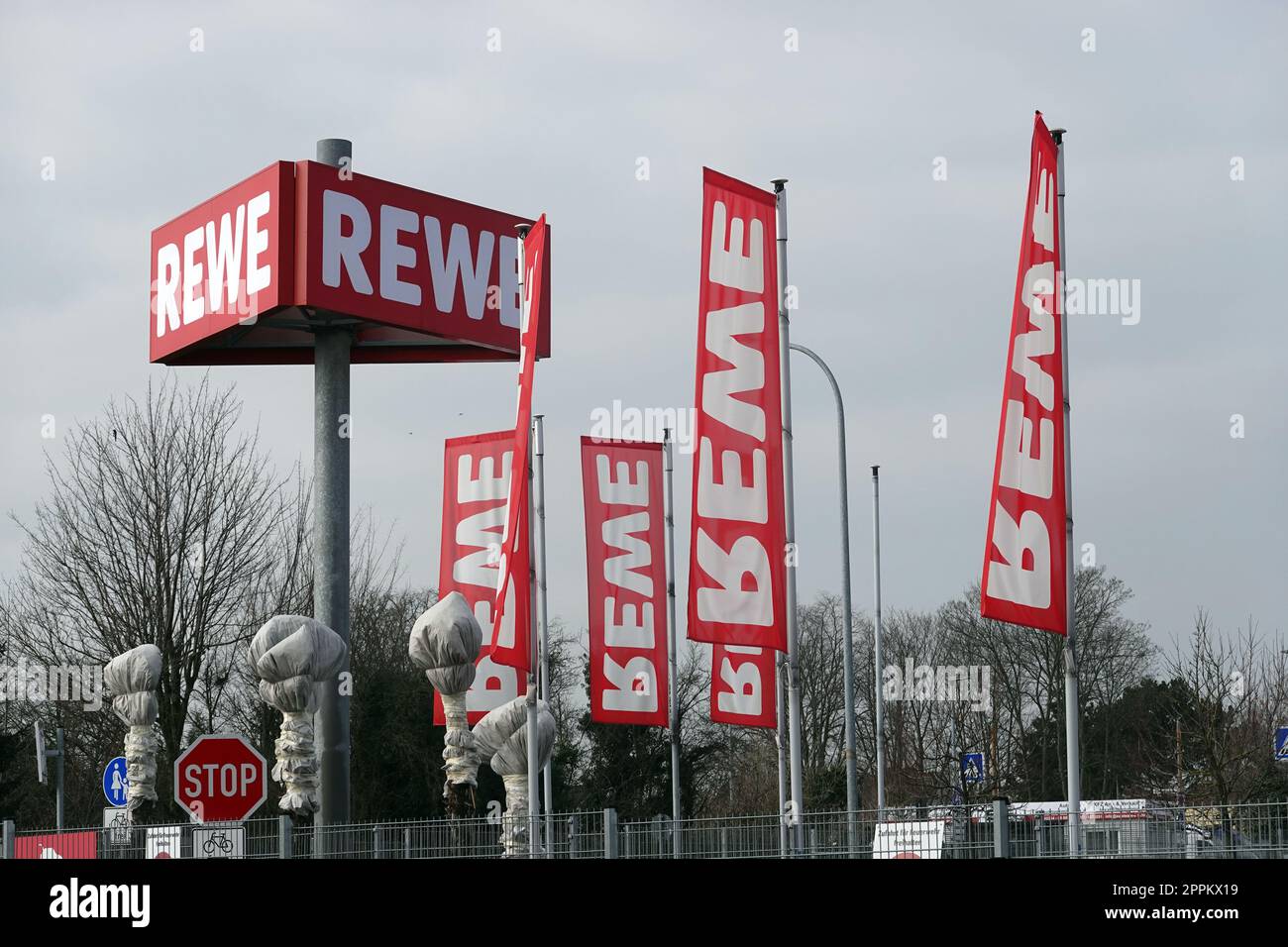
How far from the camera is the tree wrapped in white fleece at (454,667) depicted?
23.8 m

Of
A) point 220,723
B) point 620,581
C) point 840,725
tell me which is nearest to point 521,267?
point 620,581

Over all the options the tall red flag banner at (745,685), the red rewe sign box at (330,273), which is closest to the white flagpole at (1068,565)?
the tall red flag banner at (745,685)

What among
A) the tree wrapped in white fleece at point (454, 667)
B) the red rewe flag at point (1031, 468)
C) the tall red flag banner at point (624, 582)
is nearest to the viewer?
the red rewe flag at point (1031, 468)

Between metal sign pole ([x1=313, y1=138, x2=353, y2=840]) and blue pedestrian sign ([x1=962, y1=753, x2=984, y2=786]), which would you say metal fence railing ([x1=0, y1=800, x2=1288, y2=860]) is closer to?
metal sign pole ([x1=313, y1=138, x2=353, y2=840])

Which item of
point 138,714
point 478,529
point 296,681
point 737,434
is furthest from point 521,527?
point 138,714

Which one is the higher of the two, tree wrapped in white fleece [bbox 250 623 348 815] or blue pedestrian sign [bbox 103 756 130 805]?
tree wrapped in white fleece [bbox 250 623 348 815]

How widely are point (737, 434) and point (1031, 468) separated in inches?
130

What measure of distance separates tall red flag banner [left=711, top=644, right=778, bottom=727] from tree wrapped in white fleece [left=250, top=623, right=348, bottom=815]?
738 centimetres

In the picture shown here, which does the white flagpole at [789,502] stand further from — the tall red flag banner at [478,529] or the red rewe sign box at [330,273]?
the red rewe sign box at [330,273]

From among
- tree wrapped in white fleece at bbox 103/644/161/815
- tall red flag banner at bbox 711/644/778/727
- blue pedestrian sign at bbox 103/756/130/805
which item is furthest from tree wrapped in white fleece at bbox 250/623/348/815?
tall red flag banner at bbox 711/644/778/727

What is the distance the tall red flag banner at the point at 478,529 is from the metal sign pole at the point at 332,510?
168 cm

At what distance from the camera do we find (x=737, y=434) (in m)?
17.2

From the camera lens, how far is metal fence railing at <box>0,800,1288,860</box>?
1427 cm
